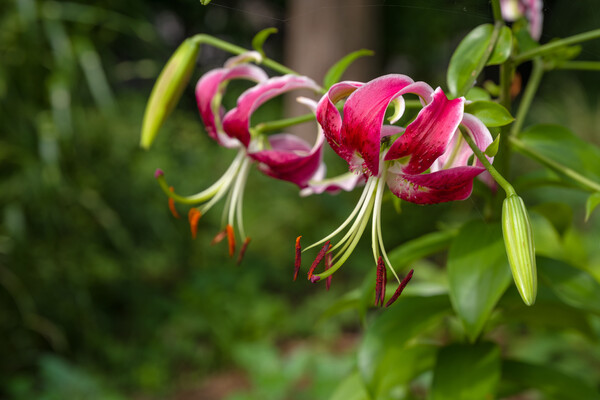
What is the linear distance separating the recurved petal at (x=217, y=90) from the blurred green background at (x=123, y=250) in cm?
89

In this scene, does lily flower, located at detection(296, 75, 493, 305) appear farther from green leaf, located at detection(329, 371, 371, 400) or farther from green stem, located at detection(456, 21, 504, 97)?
green leaf, located at detection(329, 371, 371, 400)

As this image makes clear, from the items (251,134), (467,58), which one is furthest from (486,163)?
(251,134)

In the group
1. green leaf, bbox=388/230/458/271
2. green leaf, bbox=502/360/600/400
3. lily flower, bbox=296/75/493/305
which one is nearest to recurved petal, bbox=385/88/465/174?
lily flower, bbox=296/75/493/305

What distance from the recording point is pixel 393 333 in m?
0.50

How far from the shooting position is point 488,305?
403 mm

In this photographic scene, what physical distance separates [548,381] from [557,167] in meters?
0.24

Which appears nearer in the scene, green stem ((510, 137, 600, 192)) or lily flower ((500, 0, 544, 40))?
green stem ((510, 137, 600, 192))

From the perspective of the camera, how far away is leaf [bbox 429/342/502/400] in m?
0.46

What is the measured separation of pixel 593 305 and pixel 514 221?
0.22m

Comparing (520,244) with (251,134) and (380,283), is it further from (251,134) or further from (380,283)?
Result: (251,134)

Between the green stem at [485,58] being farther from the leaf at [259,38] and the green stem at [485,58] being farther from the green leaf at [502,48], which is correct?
the leaf at [259,38]

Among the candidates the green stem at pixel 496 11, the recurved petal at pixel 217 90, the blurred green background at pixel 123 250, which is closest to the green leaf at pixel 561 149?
the green stem at pixel 496 11

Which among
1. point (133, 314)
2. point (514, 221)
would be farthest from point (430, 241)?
point (133, 314)

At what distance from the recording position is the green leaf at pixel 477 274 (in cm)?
40
